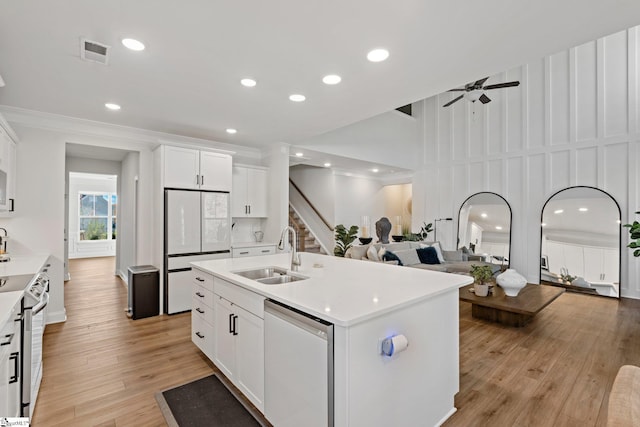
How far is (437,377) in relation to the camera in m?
1.91

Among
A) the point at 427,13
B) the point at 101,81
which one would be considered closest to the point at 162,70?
the point at 101,81

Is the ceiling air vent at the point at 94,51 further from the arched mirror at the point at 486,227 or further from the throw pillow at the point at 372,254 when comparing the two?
the arched mirror at the point at 486,227

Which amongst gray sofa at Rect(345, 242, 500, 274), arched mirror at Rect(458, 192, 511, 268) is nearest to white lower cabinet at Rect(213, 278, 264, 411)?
gray sofa at Rect(345, 242, 500, 274)

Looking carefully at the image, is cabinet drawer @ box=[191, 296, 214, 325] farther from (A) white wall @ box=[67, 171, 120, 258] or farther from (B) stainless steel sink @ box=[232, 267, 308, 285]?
(A) white wall @ box=[67, 171, 120, 258]

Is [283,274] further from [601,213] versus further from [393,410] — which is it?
[601,213]

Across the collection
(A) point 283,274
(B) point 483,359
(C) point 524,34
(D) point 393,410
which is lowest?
(B) point 483,359

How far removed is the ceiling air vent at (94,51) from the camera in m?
2.21

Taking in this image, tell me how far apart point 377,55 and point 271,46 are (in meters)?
0.84

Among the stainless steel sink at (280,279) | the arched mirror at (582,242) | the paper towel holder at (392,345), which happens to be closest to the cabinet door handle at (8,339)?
the stainless steel sink at (280,279)

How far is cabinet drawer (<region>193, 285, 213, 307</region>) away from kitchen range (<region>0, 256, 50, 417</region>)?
1.10m

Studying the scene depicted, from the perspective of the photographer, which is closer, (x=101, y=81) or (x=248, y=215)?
(x=101, y=81)

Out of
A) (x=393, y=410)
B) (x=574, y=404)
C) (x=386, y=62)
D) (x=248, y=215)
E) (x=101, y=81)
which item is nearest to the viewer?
(x=393, y=410)

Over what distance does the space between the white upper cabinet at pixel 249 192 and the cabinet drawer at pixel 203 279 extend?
230 centimetres

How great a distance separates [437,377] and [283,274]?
1385 millimetres
